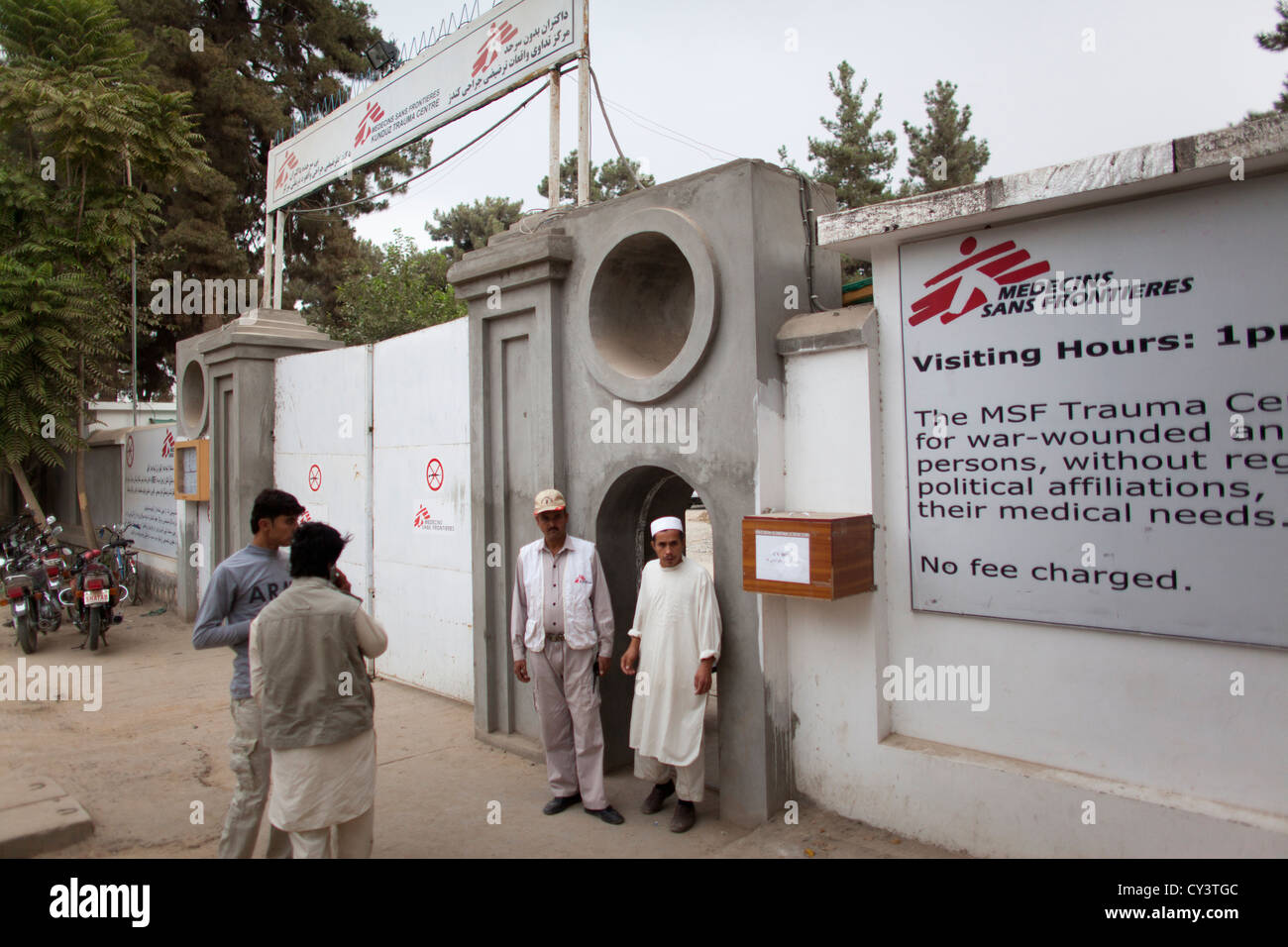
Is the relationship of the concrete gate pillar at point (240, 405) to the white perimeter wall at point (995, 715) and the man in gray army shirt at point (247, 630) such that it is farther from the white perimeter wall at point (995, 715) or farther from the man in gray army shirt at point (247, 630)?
the white perimeter wall at point (995, 715)

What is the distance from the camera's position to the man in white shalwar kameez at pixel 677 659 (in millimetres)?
4547

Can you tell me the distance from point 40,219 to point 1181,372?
13.3m

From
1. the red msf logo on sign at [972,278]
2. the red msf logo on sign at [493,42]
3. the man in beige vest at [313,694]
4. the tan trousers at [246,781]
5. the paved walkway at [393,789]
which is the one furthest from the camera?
the red msf logo on sign at [493,42]

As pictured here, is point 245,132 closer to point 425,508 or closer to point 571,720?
point 425,508

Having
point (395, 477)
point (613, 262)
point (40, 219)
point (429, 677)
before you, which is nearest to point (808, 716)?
point (613, 262)

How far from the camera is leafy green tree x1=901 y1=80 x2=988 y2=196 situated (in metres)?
23.9
